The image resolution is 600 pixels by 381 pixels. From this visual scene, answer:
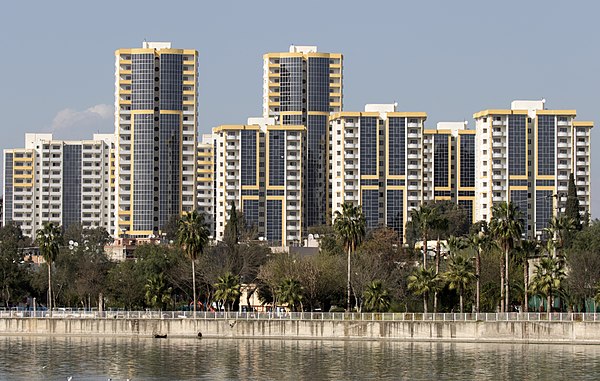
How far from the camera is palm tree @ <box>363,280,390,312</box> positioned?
12825 cm

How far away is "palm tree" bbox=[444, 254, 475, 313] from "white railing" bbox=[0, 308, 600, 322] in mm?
5902

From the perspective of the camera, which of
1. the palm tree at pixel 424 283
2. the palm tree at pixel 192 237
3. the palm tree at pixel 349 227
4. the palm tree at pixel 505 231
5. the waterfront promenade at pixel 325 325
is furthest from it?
the palm tree at pixel 192 237

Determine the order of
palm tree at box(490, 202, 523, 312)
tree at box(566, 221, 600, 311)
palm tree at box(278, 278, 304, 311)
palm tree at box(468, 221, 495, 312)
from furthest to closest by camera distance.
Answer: tree at box(566, 221, 600, 311)
palm tree at box(278, 278, 304, 311)
palm tree at box(468, 221, 495, 312)
palm tree at box(490, 202, 523, 312)

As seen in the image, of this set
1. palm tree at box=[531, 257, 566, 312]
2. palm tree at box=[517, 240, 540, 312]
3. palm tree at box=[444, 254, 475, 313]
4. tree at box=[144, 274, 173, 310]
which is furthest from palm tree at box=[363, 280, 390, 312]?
tree at box=[144, 274, 173, 310]

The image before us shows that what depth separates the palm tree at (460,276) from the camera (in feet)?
417

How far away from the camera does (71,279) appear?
16462cm

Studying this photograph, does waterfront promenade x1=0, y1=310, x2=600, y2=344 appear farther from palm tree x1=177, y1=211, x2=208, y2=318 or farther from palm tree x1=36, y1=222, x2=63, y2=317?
palm tree x1=36, y1=222, x2=63, y2=317

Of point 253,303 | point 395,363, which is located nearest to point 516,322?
point 395,363

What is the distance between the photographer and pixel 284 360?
105875 millimetres

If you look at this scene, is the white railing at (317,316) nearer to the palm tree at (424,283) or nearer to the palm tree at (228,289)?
the palm tree at (424,283)

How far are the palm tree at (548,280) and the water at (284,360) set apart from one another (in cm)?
996

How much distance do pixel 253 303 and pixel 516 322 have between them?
205 feet

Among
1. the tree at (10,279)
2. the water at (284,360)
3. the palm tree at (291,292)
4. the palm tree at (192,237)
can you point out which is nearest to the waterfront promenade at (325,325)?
the water at (284,360)

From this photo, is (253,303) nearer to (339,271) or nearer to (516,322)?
(339,271)
